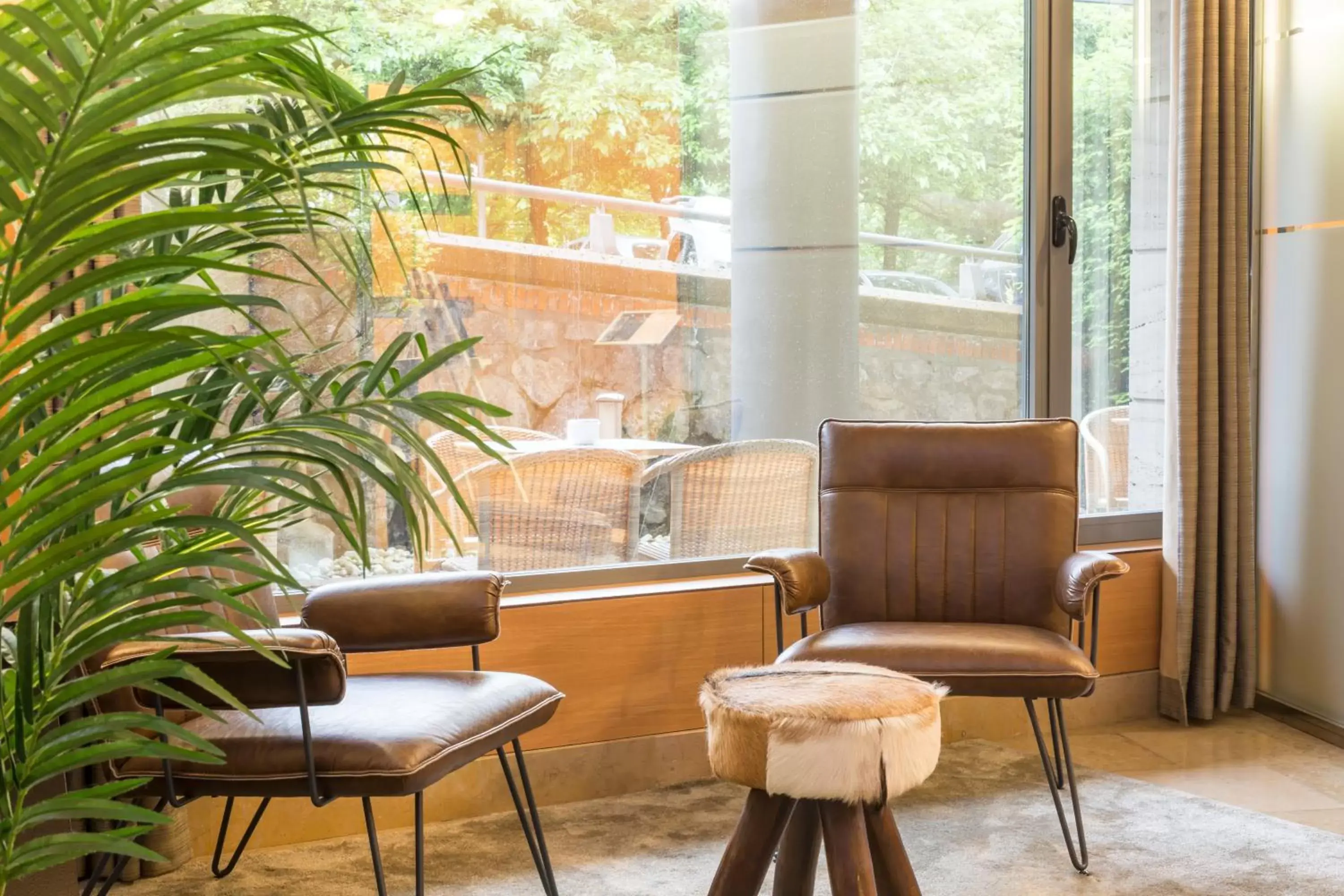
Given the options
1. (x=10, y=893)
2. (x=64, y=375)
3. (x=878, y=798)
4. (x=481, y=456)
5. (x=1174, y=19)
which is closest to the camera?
(x=64, y=375)

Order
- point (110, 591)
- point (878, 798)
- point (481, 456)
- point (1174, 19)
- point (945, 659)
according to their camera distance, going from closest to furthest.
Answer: point (110, 591) → point (878, 798) → point (945, 659) → point (481, 456) → point (1174, 19)

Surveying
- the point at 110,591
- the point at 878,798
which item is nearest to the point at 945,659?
the point at 878,798

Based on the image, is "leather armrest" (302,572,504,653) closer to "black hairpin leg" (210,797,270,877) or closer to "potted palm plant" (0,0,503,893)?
"black hairpin leg" (210,797,270,877)

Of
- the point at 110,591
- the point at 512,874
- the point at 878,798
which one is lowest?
the point at 512,874

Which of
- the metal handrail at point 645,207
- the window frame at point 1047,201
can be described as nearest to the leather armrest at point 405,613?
the metal handrail at point 645,207

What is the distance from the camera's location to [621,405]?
3.55m

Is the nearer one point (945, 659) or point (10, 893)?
point (10, 893)

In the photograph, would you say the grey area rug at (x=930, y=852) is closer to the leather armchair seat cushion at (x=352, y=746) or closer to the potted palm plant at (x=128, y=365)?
the leather armchair seat cushion at (x=352, y=746)

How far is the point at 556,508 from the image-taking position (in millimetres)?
3465

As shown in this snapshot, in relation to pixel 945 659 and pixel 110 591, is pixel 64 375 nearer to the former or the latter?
pixel 110 591

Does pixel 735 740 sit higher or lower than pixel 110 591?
lower

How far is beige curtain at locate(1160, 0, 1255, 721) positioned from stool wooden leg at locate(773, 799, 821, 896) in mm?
2021

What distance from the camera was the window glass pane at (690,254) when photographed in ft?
10.9

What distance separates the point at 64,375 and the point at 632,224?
243 centimetres
